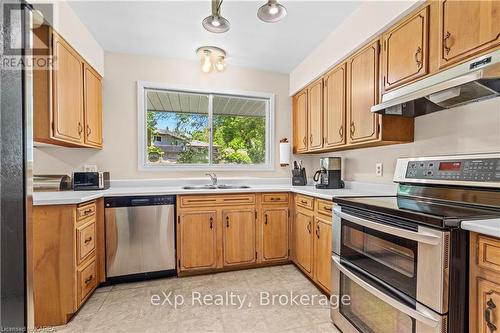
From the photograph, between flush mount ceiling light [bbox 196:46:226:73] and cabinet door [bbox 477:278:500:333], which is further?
flush mount ceiling light [bbox 196:46:226:73]

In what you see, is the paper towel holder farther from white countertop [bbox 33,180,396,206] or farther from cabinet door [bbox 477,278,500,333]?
cabinet door [bbox 477,278,500,333]

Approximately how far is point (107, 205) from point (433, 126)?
9.45 ft

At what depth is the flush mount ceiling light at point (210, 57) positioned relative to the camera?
2801 mm

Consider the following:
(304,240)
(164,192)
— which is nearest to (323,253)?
(304,240)

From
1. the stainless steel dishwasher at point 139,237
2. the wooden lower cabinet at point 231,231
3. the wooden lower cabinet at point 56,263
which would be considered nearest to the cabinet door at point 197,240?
the wooden lower cabinet at point 231,231

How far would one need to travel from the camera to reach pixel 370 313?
1463 mm

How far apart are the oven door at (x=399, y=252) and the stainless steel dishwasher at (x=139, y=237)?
1.70m

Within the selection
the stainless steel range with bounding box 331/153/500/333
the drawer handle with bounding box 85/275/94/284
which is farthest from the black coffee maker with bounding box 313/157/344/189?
the drawer handle with bounding box 85/275/94/284

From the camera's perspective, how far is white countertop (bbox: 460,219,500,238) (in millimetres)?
895

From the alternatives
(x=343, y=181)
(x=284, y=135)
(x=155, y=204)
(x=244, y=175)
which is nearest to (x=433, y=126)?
(x=343, y=181)

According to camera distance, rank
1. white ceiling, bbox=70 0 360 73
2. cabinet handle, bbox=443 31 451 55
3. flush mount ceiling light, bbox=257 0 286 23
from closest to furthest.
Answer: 1. cabinet handle, bbox=443 31 451 55
2. flush mount ceiling light, bbox=257 0 286 23
3. white ceiling, bbox=70 0 360 73

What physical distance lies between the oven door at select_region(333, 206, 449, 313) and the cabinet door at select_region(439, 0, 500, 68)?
1005mm

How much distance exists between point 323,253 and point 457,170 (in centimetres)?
120

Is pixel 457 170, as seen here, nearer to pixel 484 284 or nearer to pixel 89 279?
pixel 484 284
